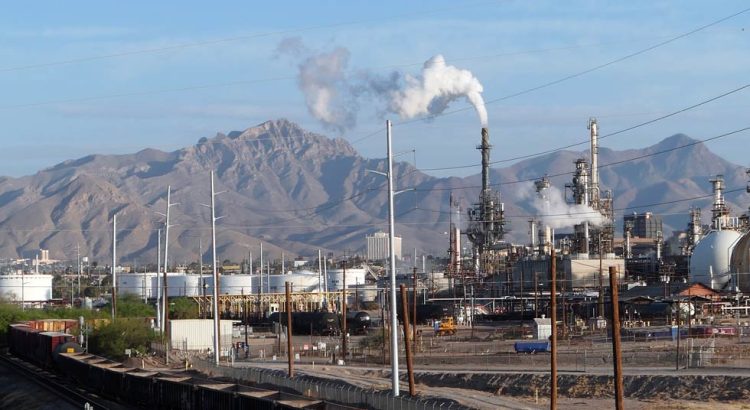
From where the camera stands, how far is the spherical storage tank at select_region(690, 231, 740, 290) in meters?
120

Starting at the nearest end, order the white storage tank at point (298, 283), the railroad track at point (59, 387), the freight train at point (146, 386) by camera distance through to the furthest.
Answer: the freight train at point (146, 386) < the railroad track at point (59, 387) < the white storage tank at point (298, 283)

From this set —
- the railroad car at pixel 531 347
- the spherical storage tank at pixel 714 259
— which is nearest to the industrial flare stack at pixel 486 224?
the spherical storage tank at pixel 714 259

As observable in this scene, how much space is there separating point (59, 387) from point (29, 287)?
122 m

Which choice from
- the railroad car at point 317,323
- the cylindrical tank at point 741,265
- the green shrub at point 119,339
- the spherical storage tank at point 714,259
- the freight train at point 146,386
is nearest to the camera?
the freight train at point 146,386

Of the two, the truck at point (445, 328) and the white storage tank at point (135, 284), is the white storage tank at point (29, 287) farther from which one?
the truck at point (445, 328)

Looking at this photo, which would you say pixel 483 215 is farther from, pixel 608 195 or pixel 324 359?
pixel 324 359

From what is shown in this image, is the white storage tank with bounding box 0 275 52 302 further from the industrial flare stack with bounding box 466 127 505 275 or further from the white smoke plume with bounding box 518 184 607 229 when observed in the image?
the white smoke plume with bounding box 518 184 607 229

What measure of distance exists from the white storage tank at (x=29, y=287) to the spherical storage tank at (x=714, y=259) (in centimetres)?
9293

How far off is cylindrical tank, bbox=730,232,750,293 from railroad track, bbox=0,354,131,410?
6607 centimetres

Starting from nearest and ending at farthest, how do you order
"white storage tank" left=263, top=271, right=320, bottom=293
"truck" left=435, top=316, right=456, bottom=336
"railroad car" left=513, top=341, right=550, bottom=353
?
"railroad car" left=513, top=341, right=550, bottom=353
"truck" left=435, top=316, right=456, bottom=336
"white storage tank" left=263, top=271, right=320, bottom=293

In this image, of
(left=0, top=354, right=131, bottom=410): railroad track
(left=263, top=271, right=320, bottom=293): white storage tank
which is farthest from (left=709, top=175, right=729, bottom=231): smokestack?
(left=0, top=354, right=131, bottom=410): railroad track

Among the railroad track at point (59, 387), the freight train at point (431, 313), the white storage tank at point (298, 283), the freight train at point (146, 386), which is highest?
the white storage tank at point (298, 283)

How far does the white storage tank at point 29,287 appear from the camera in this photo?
174250mm

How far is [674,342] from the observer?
83.9 meters
